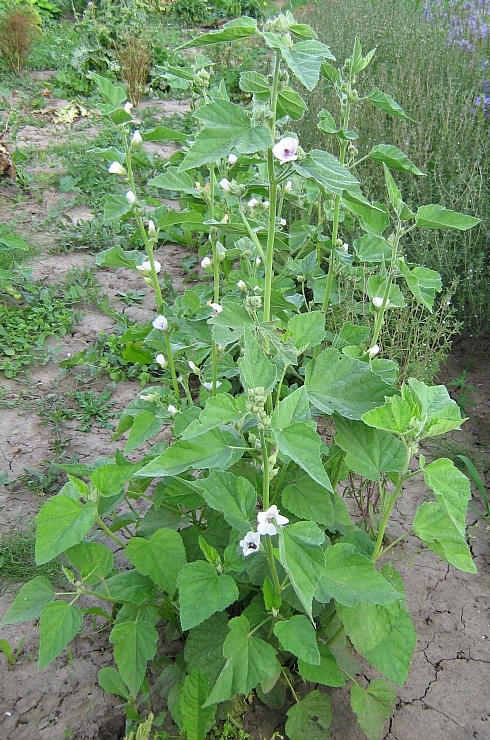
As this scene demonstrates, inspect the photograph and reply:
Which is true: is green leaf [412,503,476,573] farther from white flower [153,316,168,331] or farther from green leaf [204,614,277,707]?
white flower [153,316,168,331]

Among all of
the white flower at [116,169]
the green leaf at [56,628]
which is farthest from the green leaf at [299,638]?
the white flower at [116,169]

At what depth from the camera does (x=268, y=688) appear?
164 cm

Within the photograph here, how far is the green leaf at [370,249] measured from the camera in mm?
1912

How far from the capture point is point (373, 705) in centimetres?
177

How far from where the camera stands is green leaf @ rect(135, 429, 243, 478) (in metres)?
1.44

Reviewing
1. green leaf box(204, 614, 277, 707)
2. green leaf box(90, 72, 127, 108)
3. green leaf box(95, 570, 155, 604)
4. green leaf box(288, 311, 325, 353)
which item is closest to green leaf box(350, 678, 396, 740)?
green leaf box(204, 614, 277, 707)

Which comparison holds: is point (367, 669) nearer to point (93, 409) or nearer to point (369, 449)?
point (369, 449)

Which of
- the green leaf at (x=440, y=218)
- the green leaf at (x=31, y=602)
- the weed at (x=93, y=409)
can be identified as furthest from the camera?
the weed at (x=93, y=409)

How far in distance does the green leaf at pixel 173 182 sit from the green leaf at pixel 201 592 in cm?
108

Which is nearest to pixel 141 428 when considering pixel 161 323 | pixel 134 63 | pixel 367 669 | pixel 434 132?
pixel 161 323

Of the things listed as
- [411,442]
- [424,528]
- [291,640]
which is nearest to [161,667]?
[291,640]

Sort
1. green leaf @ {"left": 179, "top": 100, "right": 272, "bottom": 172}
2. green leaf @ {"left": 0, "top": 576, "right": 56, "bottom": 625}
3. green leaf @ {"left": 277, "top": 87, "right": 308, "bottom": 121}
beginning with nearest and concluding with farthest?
1. green leaf @ {"left": 179, "top": 100, "right": 272, "bottom": 172}
2. green leaf @ {"left": 277, "top": 87, "right": 308, "bottom": 121}
3. green leaf @ {"left": 0, "top": 576, "right": 56, "bottom": 625}

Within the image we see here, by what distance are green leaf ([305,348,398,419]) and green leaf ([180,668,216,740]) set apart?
0.79 meters

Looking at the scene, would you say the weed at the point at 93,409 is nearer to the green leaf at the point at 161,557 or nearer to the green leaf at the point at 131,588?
the green leaf at the point at 131,588
